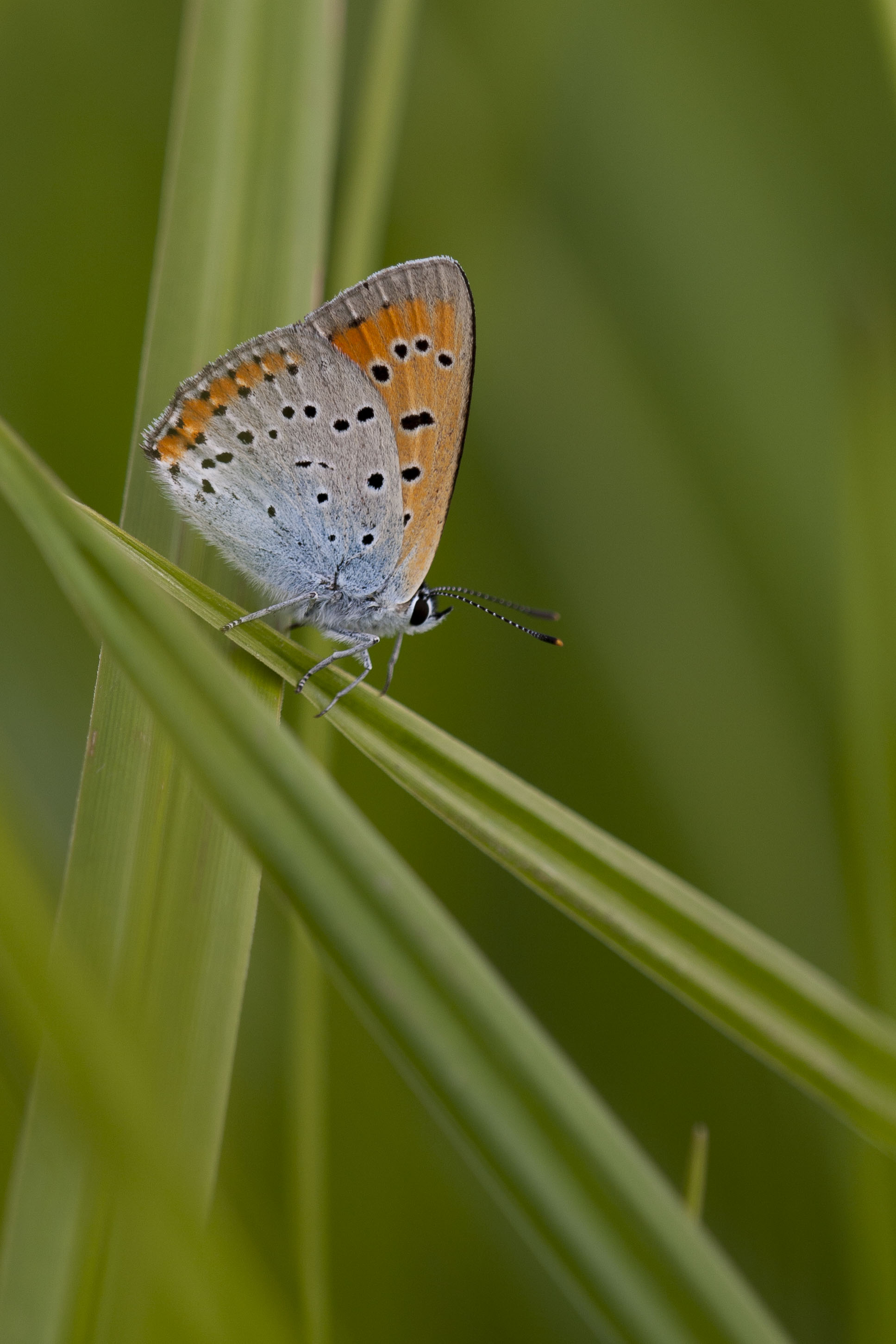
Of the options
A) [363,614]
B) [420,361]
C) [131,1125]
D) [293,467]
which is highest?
[420,361]

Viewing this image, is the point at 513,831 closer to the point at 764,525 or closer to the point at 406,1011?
the point at 406,1011

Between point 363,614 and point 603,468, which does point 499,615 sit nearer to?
point 363,614

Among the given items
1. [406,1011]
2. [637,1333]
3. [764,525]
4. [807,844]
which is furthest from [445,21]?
[637,1333]

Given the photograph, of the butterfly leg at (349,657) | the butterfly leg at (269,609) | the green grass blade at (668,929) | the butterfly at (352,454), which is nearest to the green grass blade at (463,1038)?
the green grass blade at (668,929)

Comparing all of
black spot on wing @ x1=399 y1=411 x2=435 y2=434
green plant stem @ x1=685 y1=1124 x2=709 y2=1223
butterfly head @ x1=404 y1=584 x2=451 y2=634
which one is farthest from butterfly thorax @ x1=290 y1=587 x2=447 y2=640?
green plant stem @ x1=685 y1=1124 x2=709 y2=1223

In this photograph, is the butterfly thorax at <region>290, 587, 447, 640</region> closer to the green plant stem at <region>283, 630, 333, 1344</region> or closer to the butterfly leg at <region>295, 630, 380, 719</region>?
the butterfly leg at <region>295, 630, 380, 719</region>

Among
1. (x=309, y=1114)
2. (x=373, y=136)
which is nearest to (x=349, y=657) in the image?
(x=309, y=1114)

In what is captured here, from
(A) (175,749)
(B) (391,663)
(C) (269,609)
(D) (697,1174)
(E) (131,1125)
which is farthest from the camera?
(B) (391,663)

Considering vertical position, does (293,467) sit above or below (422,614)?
above
